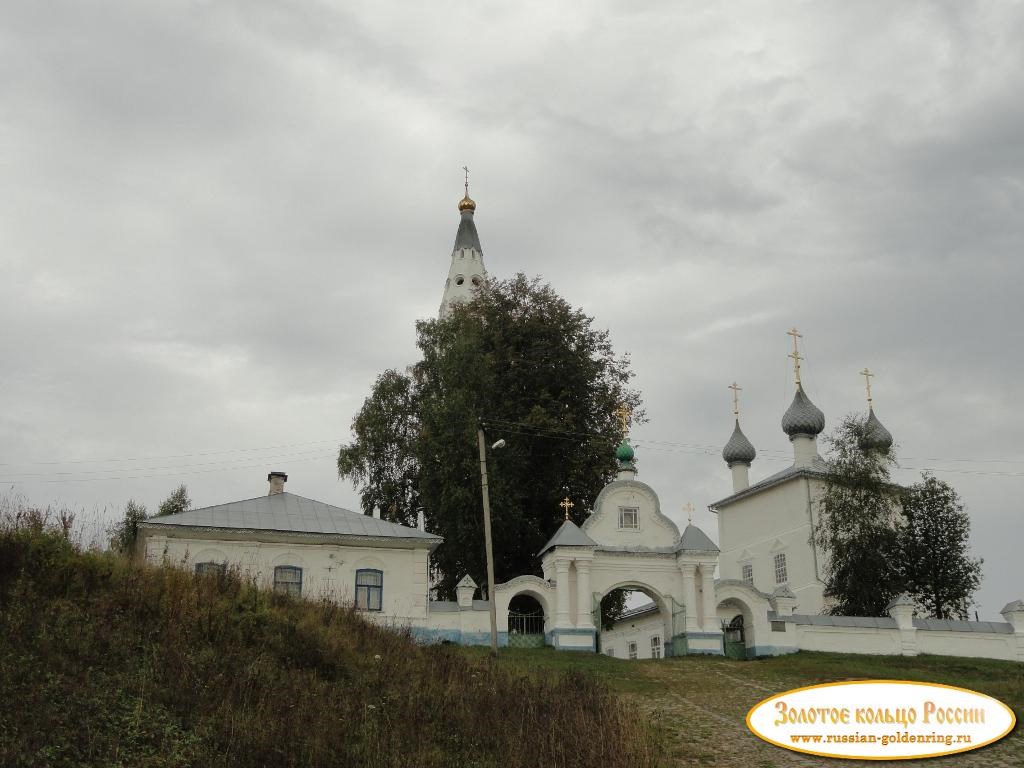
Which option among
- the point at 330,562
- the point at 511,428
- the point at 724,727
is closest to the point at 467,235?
the point at 511,428

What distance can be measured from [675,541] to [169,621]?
57.2 feet

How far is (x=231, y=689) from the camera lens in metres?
14.1

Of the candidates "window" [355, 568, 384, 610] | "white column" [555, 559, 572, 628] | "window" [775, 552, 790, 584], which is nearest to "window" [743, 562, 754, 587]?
"window" [775, 552, 790, 584]

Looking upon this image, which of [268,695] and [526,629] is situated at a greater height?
[526,629]

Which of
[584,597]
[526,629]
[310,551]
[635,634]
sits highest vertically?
[310,551]

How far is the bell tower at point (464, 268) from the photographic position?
4797cm

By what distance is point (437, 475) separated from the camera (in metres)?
36.0

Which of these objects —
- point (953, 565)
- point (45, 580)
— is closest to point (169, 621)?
point (45, 580)

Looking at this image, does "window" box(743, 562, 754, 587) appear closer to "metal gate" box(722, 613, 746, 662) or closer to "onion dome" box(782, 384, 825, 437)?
"onion dome" box(782, 384, 825, 437)

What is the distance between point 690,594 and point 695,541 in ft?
4.97

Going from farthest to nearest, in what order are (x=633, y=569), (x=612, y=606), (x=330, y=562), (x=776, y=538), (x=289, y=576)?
(x=776, y=538) < (x=612, y=606) < (x=633, y=569) < (x=330, y=562) < (x=289, y=576)

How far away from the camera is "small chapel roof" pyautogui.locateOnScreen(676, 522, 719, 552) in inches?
1192

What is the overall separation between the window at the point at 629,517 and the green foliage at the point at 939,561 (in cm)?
970

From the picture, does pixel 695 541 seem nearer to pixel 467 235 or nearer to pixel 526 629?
pixel 526 629
